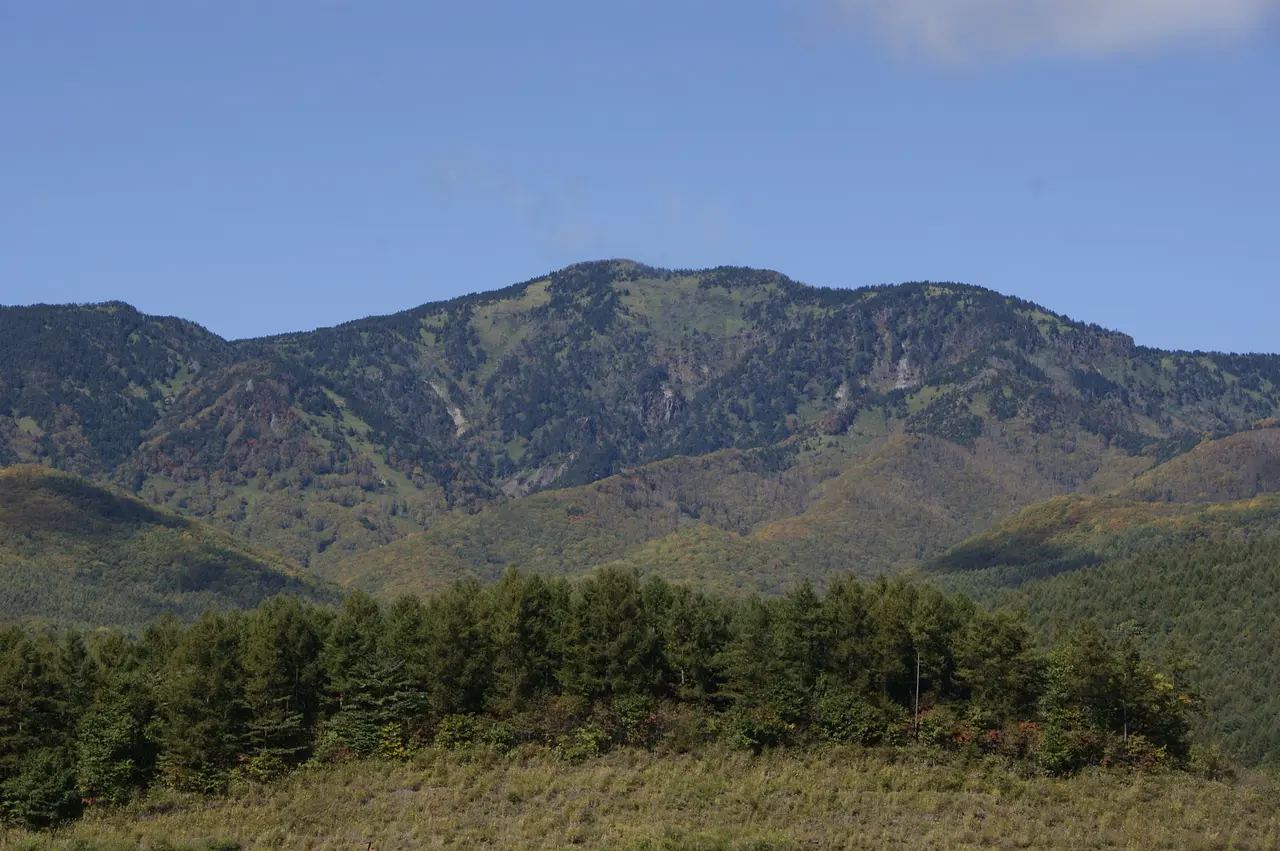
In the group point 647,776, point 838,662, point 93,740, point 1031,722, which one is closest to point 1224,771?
point 1031,722

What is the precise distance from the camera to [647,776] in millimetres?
97562

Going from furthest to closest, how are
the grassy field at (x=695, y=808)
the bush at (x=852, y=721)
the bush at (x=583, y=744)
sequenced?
1. the bush at (x=852, y=721)
2. the bush at (x=583, y=744)
3. the grassy field at (x=695, y=808)

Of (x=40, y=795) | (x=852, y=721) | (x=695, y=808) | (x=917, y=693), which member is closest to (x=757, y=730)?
(x=852, y=721)

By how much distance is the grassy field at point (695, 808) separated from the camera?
284 ft

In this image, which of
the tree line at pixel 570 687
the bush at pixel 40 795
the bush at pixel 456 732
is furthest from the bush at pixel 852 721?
the bush at pixel 40 795

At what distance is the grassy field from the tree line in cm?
361

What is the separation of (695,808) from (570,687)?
22.9 m

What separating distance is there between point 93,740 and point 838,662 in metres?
46.4

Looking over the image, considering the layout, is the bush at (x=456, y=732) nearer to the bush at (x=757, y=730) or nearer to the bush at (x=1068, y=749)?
the bush at (x=757, y=730)

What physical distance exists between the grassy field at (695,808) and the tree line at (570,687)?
361 cm

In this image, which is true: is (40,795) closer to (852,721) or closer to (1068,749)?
(852,721)

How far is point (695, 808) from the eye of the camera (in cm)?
9138

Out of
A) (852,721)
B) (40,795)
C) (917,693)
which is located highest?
(917,693)

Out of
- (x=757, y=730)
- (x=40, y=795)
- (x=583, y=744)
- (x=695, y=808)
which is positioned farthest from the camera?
(x=757, y=730)
